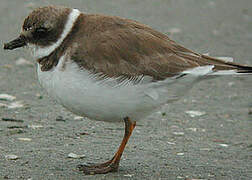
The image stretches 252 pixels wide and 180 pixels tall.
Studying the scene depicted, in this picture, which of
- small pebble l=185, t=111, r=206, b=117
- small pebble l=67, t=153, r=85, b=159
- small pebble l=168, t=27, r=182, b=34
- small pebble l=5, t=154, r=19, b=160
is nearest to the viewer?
small pebble l=5, t=154, r=19, b=160

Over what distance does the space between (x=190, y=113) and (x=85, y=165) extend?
7.69ft

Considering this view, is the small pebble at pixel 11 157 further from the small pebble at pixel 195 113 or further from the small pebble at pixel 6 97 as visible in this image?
the small pebble at pixel 195 113

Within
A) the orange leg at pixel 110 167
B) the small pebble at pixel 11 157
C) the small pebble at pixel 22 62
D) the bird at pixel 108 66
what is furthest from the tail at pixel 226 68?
the small pebble at pixel 22 62

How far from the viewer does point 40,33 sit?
476cm

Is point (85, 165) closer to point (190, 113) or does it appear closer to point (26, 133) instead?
point (26, 133)

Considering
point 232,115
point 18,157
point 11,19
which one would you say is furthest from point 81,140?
point 11,19

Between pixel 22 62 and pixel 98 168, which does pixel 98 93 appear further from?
pixel 22 62

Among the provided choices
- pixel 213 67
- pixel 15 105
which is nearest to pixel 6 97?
pixel 15 105

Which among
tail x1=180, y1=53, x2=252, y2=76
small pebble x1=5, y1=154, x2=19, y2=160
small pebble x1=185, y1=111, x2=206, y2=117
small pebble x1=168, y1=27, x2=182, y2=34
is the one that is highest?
tail x1=180, y1=53, x2=252, y2=76

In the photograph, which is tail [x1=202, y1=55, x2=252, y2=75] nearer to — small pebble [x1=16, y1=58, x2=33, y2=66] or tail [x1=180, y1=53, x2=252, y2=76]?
tail [x1=180, y1=53, x2=252, y2=76]

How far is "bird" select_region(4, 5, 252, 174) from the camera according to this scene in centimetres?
450

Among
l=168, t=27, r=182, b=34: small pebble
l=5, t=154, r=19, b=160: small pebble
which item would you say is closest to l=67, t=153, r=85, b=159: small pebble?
l=5, t=154, r=19, b=160: small pebble

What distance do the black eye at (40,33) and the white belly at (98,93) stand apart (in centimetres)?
33

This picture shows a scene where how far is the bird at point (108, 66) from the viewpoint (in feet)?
14.8
